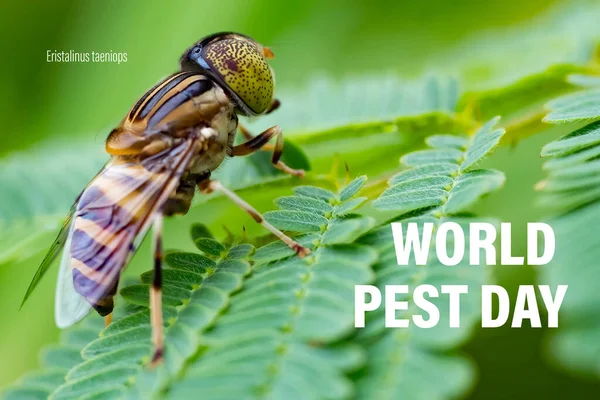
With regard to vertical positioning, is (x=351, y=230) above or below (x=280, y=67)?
below

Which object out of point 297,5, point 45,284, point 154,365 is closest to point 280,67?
point 297,5

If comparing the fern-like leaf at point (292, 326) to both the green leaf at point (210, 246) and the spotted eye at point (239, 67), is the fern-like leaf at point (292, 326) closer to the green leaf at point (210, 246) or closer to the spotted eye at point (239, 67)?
the green leaf at point (210, 246)

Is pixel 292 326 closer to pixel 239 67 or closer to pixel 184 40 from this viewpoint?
pixel 239 67

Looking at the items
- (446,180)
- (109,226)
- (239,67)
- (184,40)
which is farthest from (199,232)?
(184,40)

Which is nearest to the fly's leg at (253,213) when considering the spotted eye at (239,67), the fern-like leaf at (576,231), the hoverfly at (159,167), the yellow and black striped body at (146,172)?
the hoverfly at (159,167)

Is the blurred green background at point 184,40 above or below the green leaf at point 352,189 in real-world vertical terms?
Answer: above

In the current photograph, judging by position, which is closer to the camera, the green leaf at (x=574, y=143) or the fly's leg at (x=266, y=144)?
the green leaf at (x=574, y=143)

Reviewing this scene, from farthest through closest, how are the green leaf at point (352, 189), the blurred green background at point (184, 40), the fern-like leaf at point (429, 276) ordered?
the blurred green background at point (184, 40) → the green leaf at point (352, 189) → the fern-like leaf at point (429, 276)

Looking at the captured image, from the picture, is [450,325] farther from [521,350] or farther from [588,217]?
[521,350]
